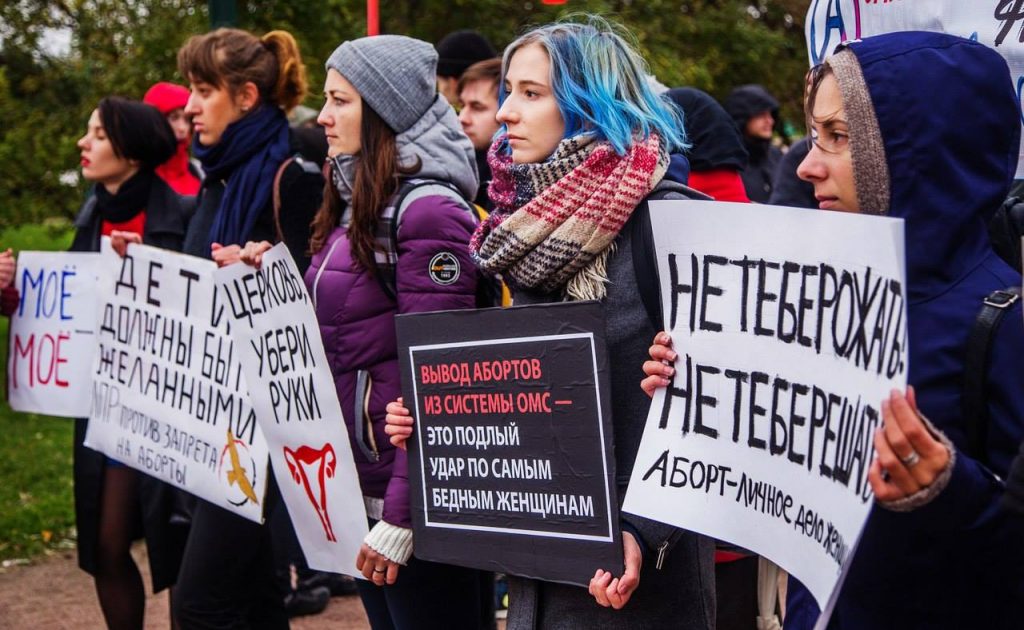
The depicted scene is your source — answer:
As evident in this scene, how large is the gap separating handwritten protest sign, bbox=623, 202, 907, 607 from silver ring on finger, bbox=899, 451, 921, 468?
0.10 meters

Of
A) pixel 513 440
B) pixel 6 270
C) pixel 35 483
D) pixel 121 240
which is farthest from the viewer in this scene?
pixel 35 483

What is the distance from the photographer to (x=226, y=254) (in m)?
4.18

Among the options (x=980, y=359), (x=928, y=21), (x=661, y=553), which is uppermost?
(x=928, y=21)

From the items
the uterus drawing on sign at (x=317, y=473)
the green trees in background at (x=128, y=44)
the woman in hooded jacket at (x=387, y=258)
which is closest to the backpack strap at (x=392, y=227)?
the woman in hooded jacket at (x=387, y=258)

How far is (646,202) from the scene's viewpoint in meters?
2.90

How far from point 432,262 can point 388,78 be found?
59 centimetres

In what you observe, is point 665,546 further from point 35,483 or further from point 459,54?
point 35,483

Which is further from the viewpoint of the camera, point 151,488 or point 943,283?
point 151,488

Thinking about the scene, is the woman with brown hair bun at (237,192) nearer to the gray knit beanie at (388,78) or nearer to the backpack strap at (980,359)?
the gray knit beanie at (388,78)

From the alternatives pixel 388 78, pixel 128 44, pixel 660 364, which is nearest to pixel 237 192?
pixel 388 78

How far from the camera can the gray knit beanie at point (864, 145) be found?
90.0 inches

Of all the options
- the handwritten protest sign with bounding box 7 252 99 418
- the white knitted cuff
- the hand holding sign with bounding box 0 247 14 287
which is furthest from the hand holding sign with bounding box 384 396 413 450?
the hand holding sign with bounding box 0 247 14 287

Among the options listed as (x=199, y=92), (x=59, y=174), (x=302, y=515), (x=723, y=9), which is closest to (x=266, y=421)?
(x=302, y=515)

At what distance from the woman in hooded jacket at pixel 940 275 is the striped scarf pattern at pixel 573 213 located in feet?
1.86
